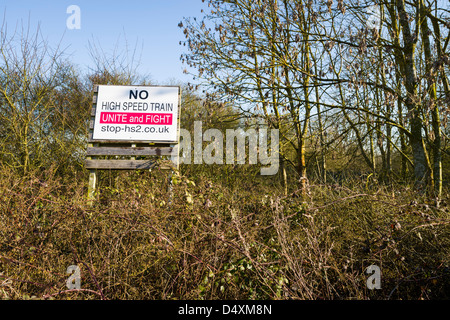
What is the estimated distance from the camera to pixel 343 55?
6.86 meters

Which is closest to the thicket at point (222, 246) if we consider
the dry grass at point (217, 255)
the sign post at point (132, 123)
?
the dry grass at point (217, 255)

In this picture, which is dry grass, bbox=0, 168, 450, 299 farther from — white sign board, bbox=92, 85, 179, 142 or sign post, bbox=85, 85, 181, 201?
white sign board, bbox=92, 85, 179, 142

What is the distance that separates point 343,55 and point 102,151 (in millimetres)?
5362

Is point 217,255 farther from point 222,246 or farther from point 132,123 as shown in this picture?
point 132,123

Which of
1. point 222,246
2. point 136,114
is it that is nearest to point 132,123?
point 136,114

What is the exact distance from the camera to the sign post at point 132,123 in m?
7.49

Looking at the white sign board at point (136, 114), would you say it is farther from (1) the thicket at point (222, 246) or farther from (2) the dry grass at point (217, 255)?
(2) the dry grass at point (217, 255)

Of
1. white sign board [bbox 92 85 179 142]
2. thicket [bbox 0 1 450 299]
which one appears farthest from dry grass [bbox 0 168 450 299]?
white sign board [bbox 92 85 179 142]

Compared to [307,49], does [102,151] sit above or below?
below

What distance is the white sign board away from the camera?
7.56 meters

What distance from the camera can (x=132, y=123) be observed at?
25.0 feet

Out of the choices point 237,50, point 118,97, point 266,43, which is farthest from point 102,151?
point 266,43
